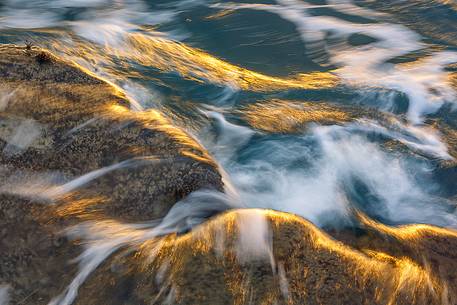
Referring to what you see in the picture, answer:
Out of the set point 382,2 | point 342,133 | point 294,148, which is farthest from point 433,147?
point 382,2

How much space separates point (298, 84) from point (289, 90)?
278 mm

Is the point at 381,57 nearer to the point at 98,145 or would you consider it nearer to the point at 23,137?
the point at 98,145

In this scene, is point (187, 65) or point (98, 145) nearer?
point (98, 145)

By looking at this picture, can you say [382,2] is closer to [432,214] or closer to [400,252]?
[432,214]

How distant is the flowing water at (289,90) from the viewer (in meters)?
5.51

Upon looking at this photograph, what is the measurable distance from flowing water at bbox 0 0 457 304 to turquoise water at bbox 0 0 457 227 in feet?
0.07

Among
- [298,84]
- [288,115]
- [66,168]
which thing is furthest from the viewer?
[298,84]

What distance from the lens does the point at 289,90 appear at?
25.2 feet

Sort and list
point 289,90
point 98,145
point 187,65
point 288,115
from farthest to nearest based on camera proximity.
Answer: point 187,65, point 289,90, point 288,115, point 98,145

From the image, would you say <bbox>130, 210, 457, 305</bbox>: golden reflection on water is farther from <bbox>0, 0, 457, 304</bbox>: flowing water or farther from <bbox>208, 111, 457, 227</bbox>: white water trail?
<bbox>208, 111, 457, 227</bbox>: white water trail

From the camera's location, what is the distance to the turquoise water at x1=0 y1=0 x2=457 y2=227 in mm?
5824

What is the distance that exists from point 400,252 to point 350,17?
24.7ft

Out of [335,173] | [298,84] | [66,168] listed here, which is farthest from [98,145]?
[298,84]

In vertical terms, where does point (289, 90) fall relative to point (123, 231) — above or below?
below
